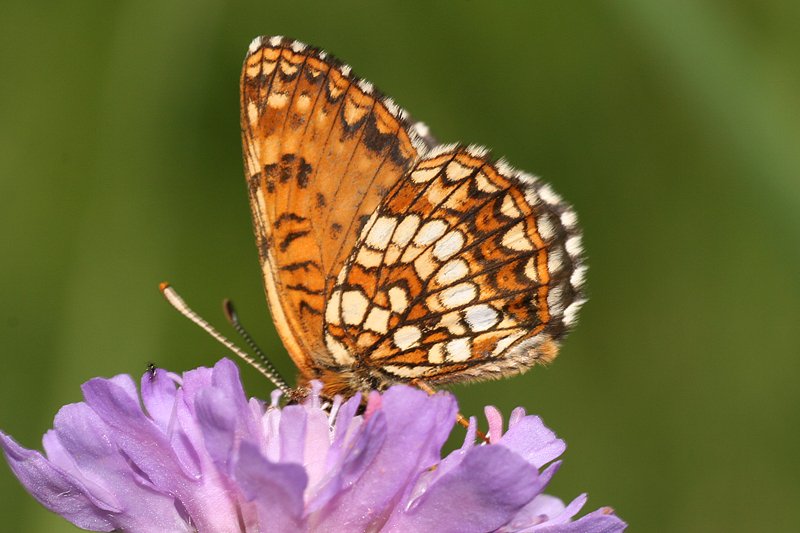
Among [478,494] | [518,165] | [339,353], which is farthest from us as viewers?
[518,165]

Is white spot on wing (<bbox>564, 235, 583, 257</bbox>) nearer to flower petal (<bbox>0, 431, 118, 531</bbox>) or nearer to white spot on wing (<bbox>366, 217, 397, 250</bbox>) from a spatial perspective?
white spot on wing (<bbox>366, 217, 397, 250</bbox>)

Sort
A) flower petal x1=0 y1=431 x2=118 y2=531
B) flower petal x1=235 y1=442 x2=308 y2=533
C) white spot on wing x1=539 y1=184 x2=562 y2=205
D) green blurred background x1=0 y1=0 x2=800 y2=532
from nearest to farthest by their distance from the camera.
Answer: flower petal x1=235 y1=442 x2=308 y2=533, flower petal x1=0 y1=431 x2=118 y2=531, white spot on wing x1=539 y1=184 x2=562 y2=205, green blurred background x1=0 y1=0 x2=800 y2=532

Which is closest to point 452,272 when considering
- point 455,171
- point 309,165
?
point 455,171

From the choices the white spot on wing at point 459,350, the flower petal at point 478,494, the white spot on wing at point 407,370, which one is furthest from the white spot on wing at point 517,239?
the flower petal at point 478,494

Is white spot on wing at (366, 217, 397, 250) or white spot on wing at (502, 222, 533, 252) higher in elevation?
white spot on wing at (366, 217, 397, 250)

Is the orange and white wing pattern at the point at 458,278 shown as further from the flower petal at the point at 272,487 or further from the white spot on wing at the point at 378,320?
the flower petal at the point at 272,487

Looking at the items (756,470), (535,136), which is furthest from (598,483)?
(535,136)

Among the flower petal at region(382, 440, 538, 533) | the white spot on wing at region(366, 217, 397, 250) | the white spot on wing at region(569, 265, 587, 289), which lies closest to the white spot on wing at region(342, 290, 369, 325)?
the white spot on wing at region(366, 217, 397, 250)

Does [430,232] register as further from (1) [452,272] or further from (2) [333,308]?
(2) [333,308]

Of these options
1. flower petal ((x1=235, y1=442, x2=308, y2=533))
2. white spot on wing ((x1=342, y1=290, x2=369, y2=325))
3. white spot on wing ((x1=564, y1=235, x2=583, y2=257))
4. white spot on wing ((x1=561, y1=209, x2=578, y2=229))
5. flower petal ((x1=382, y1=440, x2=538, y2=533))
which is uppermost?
white spot on wing ((x1=342, y1=290, x2=369, y2=325))
